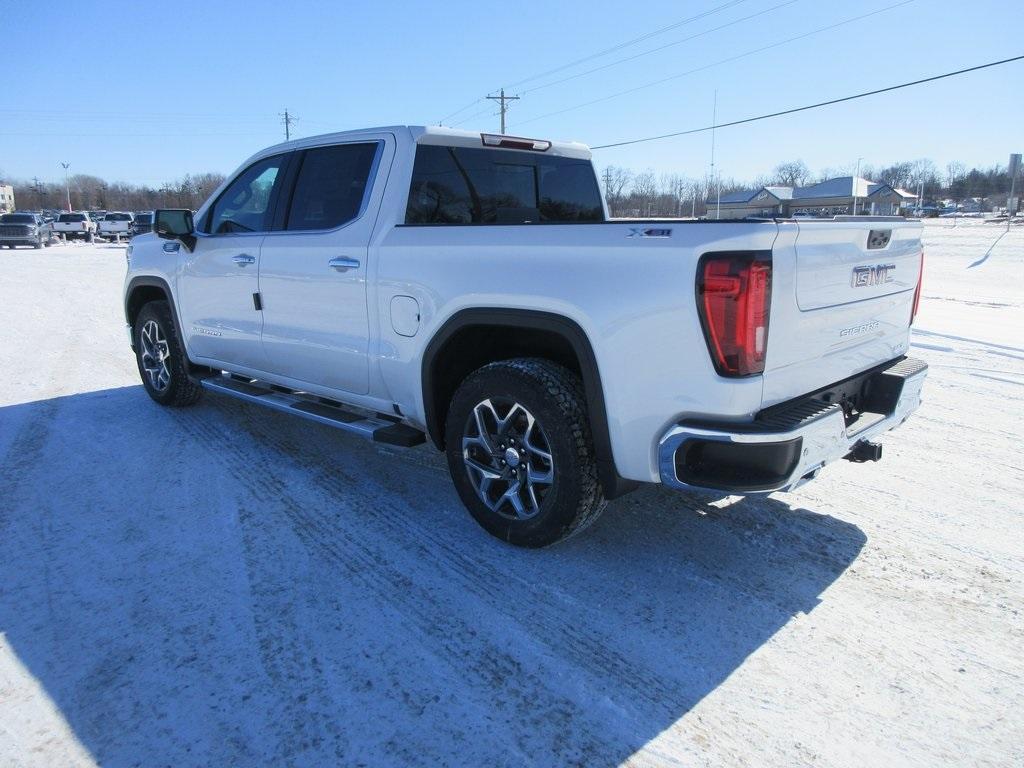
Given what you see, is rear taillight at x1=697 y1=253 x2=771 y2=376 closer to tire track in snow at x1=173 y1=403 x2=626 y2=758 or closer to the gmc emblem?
the gmc emblem

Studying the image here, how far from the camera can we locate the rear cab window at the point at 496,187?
156 inches

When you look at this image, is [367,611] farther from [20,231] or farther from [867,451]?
[20,231]

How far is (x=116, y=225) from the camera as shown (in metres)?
Answer: 45.4

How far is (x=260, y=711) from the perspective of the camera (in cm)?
229

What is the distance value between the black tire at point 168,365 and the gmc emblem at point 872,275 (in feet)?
15.6

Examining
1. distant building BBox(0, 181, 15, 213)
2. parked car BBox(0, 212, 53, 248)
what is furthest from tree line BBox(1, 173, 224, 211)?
parked car BBox(0, 212, 53, 248)

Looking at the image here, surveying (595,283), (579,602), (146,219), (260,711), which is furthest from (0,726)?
(146,219)

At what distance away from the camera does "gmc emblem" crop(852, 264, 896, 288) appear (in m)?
2.94

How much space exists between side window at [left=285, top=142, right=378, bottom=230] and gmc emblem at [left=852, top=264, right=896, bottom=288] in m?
2.59

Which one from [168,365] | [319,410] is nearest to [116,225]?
[168,365]

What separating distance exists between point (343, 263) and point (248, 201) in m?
1.44

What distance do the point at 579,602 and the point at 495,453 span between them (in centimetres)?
80

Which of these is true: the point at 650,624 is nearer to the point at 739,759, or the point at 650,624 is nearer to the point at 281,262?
the point at 739,759

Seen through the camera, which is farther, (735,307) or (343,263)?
(343,263)
